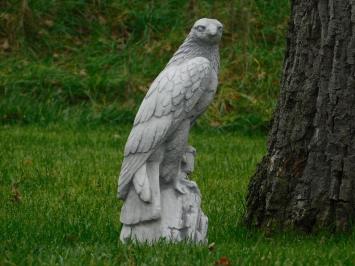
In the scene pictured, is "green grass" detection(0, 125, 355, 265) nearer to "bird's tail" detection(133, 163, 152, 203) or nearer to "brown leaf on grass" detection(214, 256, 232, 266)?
"brown leaf on grass" detection(214, 256, 232, 266)

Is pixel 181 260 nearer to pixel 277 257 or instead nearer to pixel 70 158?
pixel 277 257

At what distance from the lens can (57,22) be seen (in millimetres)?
14773

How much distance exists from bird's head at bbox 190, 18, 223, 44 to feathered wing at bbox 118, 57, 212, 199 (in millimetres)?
129

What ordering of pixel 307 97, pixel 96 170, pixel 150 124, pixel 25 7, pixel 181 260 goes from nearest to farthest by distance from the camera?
pixel 181 260 < pixel 150 124 < pixel 307 97 < pixel 96 170 < pixel 25 7

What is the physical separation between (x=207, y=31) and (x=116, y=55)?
8462mm

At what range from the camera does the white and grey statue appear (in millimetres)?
5570

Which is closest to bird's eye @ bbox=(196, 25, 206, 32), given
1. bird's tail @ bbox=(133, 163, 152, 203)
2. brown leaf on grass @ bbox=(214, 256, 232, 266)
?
bird's tail @ bbox=(133, 163, 152, 203)

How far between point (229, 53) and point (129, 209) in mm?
8399

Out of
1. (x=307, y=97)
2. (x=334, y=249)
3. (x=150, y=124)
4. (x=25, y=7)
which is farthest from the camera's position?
(x=25, y=7)

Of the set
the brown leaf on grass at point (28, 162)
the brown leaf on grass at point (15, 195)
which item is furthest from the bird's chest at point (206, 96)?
the brown leaf on grass at point (28, 162)

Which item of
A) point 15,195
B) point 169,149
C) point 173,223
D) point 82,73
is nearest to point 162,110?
point 169,149

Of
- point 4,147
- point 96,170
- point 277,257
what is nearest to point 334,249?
point 277,257

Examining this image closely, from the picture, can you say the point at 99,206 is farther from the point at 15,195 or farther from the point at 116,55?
the point at 116,55

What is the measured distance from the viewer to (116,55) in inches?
553
